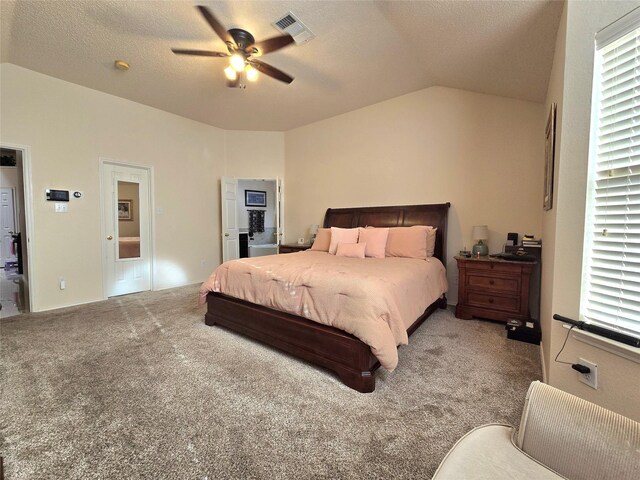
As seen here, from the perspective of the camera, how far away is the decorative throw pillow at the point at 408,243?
11.4ft

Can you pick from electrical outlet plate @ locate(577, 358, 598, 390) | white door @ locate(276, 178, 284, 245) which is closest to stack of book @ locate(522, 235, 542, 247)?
electrical outlet plate @ locate(577, 358, 598, 390)

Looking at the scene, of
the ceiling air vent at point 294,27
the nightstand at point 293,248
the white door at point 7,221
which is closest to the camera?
the ceiling air vent at point 294,27

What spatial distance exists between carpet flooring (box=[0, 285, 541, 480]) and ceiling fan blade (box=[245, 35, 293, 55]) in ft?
9.11

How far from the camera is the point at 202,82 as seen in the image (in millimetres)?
3736

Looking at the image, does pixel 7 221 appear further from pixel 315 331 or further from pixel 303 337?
pixel 315 331

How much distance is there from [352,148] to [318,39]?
2.09 metres

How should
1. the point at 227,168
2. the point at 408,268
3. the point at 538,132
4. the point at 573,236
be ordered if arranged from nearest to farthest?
the point at 573,236, the point at 408,268, the point at 538,132, the point at 227,168

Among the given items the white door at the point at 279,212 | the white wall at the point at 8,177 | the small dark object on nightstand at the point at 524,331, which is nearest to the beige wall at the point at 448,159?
the white door at the point at 279,212

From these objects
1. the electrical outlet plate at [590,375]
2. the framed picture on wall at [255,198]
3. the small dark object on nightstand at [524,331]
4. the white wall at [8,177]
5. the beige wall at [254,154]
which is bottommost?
the small dark object on nightstand at [524,331]

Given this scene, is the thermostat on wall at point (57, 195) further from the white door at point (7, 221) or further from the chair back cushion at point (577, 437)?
the chair back cushion at point (577, 437)

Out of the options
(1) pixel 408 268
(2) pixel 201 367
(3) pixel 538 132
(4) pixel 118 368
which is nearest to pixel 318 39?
(1) pixel 408 268

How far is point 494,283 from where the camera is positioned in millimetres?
3123

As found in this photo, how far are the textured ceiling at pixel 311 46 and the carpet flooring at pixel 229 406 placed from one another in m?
2.71

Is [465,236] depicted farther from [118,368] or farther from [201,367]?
[118,368]
